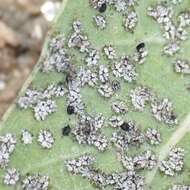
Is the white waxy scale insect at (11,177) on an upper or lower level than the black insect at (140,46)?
lower

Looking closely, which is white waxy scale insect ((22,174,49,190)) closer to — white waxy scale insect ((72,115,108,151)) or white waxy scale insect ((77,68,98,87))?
white waxy scale insect ((72,115,108,151))

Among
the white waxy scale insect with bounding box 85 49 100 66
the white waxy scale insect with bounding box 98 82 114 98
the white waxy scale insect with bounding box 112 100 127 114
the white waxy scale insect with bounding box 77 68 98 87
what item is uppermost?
the white waxy scale insect with bounding box 85 49 100 66

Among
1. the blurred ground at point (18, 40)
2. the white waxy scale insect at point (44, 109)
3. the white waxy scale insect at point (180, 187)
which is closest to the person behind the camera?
the white waxy scale insect at point (180, 187)

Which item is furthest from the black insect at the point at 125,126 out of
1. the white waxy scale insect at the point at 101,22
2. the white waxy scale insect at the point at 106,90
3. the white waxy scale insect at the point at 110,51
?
the white waxy scale insect at the point at 101,22

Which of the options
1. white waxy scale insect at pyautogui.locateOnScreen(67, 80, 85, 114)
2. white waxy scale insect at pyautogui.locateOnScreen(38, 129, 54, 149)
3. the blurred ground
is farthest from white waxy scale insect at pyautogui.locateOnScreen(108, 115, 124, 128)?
the blurred ground

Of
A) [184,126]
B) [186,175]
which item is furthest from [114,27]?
[186,175]

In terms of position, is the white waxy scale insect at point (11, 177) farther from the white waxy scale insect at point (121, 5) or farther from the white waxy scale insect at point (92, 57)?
the white waxy scale insect at point (121, 5)

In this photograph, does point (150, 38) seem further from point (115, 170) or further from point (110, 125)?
point (115, 170)
